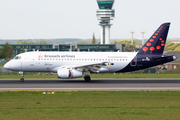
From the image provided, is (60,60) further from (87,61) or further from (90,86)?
(90,86)

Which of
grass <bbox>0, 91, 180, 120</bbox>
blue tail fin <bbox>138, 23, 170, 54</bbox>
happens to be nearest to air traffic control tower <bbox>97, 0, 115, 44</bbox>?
blue tail fin <bbox>138, 23, 170, 54</bbox>

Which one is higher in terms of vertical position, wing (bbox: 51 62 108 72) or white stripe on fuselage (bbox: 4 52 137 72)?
white stripe on fuselage (bbox: 4 52 137 72)

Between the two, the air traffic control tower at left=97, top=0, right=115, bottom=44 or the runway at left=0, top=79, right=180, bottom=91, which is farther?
the air traffic control tower at left=97, top=0, right=115, bottom=44

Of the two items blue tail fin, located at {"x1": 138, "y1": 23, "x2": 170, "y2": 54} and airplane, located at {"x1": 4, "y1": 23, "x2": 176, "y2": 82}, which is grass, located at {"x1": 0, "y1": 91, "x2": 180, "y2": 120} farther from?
blue tail fin, located at {"x1": 138, "y1": 23, "x2": 170, "y2": 54}

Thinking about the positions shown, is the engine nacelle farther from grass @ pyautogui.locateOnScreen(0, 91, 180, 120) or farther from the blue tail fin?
grass @ pyautogui.locateOnScreen(0, 91, 180, 120)

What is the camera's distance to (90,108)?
17.2 meters

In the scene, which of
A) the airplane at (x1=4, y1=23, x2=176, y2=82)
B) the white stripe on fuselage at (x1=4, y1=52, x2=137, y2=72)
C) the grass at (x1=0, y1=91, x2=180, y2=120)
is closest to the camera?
the grass at (x1=0, y1=91, x2=180, y2=120)

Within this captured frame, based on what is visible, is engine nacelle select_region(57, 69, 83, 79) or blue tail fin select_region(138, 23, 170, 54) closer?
engine nacelle select_region(57, 69, 83, 79)

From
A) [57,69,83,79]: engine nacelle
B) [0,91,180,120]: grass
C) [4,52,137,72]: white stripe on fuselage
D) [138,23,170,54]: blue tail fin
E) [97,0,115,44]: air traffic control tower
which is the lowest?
[0,91,180,120]: grass

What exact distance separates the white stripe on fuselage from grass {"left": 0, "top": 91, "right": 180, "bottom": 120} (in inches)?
611

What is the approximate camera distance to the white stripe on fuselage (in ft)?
120

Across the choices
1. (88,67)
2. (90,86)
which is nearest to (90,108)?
(90,86)

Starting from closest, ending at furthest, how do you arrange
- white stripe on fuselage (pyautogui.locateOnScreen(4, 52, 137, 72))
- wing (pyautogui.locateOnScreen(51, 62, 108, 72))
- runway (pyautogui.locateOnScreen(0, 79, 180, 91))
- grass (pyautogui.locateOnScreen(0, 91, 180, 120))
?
1. grass (pyautogui.locateOnScreen(0, 91, 180, 120))
2. runway (pyautogui.locateOnScreen(0, 79, 180, 91))
3. wing (pyautogui.locateOnScreen(51, 62, 108, 72))
4. white stripe on fuselage (pyautogui.locateOnScreen(4, 52, 137, 72))

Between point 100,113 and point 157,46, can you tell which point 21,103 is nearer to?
point 100,113
